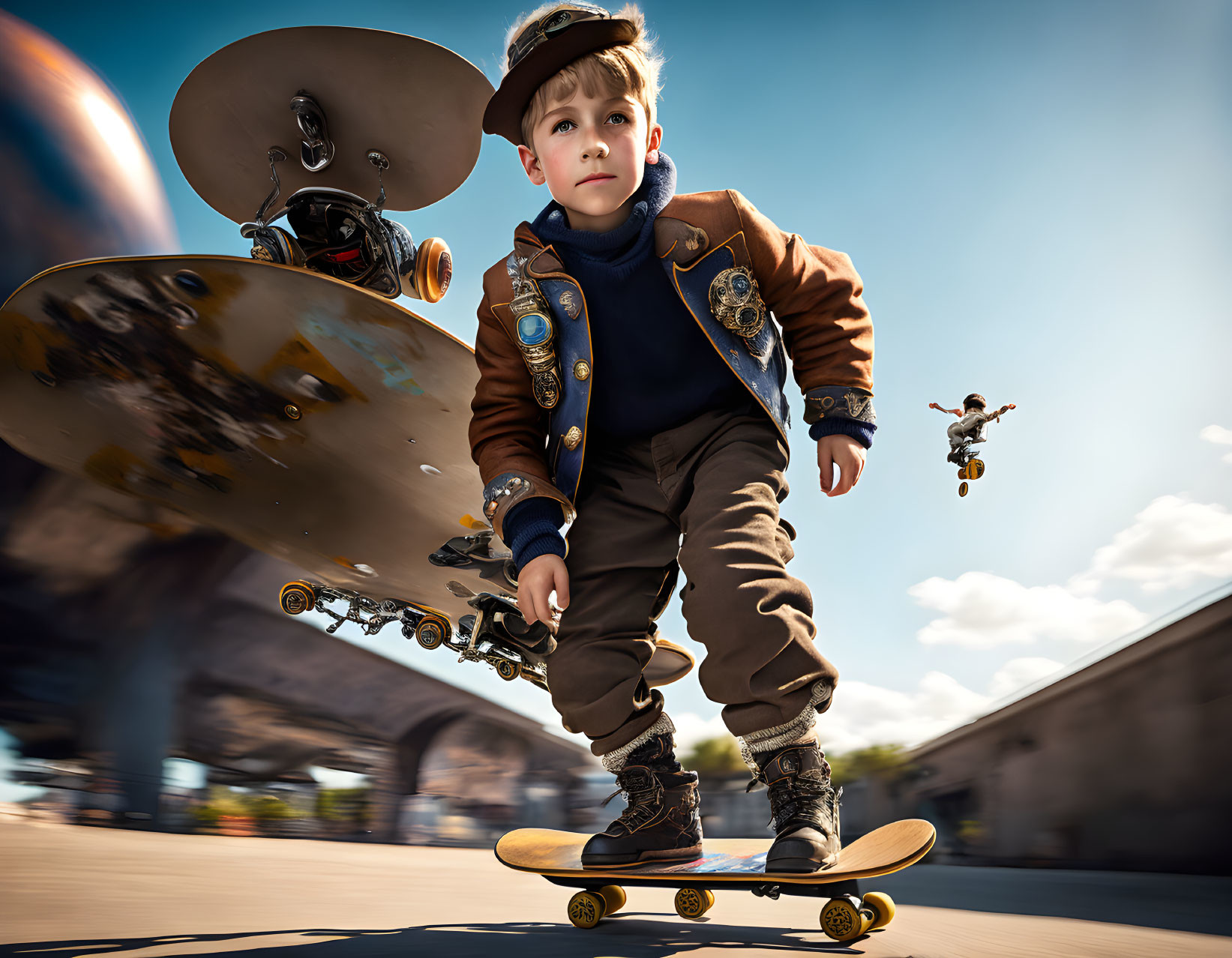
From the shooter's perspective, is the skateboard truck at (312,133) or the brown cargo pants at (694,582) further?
the skateboard truck at (312,133)

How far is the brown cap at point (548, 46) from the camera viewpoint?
133cm

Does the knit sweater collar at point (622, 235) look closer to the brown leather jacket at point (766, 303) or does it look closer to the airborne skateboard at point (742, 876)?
the brown leather jacket at point (766, 303)

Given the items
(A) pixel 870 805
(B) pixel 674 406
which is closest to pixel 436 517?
(B) pixel 674 406

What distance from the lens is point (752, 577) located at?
1133 mm

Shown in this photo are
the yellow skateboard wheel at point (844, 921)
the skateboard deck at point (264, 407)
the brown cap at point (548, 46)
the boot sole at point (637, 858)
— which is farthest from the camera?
the skateboard deck at point (264, 407)

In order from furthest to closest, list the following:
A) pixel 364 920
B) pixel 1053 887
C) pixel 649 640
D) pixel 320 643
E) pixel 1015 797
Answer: pixel 320 643 < pixel 1015 797 < pixel 1053 887 < pixel 649 640 < pixel 364 920

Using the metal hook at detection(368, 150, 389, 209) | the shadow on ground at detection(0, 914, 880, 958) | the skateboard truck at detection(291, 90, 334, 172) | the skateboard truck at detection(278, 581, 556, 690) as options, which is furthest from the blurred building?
the skateboard truck at detection(291, 90, 334, 172)

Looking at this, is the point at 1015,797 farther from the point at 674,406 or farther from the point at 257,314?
the point at 257,314

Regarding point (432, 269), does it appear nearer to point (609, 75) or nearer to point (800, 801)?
point (609, 75)

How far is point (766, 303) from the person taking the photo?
4.69 feet

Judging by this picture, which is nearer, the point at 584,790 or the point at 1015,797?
the point at 1015,797

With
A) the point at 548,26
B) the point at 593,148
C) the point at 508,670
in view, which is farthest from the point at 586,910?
the point at 508,670

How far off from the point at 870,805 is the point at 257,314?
18.0 feet

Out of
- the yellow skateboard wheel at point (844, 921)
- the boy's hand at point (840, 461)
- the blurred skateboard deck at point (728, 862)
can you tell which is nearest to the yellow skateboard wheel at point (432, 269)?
the boy's hand at point (840, 461)
